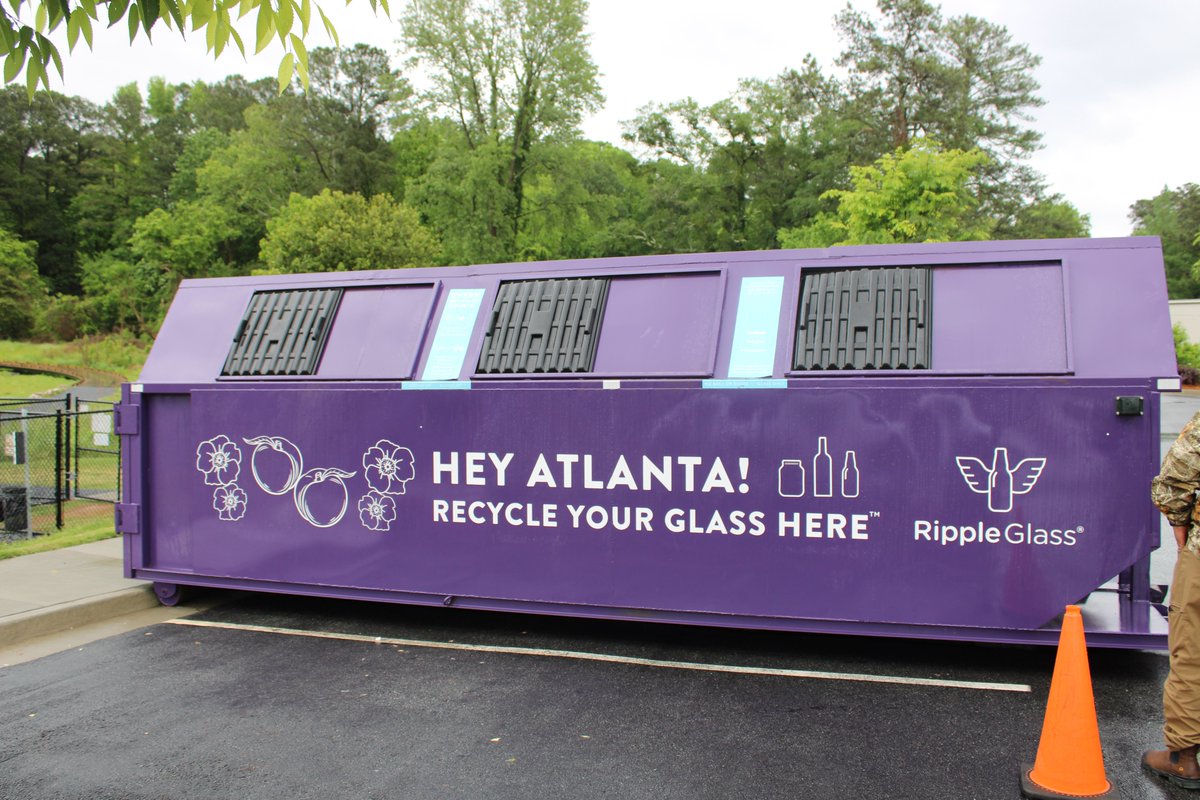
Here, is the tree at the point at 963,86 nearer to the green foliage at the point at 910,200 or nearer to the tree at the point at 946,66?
the tree at the point at 946,66

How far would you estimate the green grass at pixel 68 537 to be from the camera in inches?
324

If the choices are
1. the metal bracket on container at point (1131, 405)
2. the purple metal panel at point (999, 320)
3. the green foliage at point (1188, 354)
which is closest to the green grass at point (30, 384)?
the purple metal panel at point (999, 320)

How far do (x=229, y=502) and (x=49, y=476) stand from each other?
9430mm

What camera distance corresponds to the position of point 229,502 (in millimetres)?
6453

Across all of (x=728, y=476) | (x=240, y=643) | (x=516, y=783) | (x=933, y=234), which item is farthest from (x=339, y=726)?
(x=933, y=234)

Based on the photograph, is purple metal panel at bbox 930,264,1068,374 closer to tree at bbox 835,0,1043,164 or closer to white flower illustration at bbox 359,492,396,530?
white flower illustration at bbox 359,492,396,530

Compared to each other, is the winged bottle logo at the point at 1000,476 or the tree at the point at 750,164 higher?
the tree at the point at 750,164

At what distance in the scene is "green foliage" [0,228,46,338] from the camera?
37188mm

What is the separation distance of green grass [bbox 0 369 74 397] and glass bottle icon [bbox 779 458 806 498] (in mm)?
27881

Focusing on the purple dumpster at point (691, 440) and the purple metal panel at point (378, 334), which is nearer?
the purple dumpster at point (691, 440)

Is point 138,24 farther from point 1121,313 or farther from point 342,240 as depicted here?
point 342,240

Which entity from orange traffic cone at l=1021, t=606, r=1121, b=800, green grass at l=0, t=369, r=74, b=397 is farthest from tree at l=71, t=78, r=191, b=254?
orange traffic cone at l=1021, t=606, r=1121, b=800

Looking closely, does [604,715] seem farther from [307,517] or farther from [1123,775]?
[307,517]

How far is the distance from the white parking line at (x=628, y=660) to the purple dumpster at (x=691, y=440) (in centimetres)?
26
